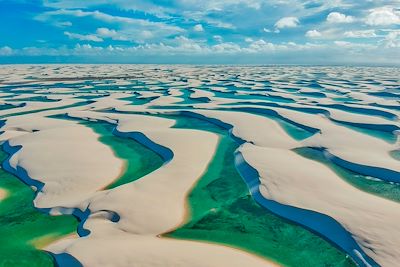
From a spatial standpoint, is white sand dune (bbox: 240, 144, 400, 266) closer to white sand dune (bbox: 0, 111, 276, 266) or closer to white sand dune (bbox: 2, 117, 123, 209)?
white sand dune (bbox: 0, 111, 276, 266)

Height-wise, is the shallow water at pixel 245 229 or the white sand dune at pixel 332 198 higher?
the white sand dune at pixel 332 198

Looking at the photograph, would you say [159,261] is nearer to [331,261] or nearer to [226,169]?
[331,261]

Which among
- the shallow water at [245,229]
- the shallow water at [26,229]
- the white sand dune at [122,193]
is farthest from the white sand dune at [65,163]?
the shallow water at [245,229]

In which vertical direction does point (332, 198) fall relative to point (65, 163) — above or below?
above

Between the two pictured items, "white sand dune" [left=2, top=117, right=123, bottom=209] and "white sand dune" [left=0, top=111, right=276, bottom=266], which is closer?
"white sand dune" [left=0, top=111, right=276, bottom=266]

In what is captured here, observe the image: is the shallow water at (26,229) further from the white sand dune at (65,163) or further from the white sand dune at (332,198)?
the white sand dune at (332,198)

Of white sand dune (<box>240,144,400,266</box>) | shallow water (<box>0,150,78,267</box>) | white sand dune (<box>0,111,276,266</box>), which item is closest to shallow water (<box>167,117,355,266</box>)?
white sand dune (<box>0,111,276,266</box>)

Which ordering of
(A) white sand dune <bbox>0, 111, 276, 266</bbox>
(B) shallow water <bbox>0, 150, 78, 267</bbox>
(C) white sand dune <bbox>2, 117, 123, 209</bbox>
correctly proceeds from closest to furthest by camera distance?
(A) white sand dune <bbox>0, 111, 276, 266</bbox>, (B) shallow water <bbox>0, 150, 78, 267</bbox>, (C) white sand dune <bbox>2, 117, 123, 209</bbox>

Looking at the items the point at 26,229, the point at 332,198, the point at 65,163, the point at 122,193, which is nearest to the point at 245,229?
the point at 332,198

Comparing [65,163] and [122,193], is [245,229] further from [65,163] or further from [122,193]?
[65,163]

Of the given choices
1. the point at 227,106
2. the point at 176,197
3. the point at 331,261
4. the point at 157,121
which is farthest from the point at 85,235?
the point at 227,106

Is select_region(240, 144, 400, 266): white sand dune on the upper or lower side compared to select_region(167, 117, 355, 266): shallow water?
upper
